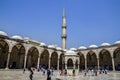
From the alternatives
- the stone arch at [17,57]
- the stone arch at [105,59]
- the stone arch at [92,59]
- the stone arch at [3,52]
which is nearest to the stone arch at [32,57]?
the stone arch at [17,57]

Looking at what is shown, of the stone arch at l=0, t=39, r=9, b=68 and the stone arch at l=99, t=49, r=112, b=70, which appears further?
the stone arch at l=99, t=49, r=112, b=70

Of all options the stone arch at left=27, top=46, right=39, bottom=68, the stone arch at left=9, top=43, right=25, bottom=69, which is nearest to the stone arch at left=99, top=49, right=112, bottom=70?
the stone arch at left=27, top=46, right=39, bottom=68

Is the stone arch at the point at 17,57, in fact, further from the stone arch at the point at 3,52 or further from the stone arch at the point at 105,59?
the stone arch at the point at 105,59

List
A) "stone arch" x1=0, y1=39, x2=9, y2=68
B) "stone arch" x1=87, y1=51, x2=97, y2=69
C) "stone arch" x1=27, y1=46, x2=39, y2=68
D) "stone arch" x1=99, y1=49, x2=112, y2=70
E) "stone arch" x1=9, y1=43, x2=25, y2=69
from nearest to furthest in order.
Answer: "stone arch" x1=0, y1=39, x2=9, y2=68 < "stone arch" x1=9, y1=43, x2=25, y2=69 < "stone arch" x1=27, y1=46, x2=39, y2=68 < "stone arch" x1=99, y1=49, x2=112, y2=70 < "stone arch" x1=87, y1=51, x2=97, y2=69

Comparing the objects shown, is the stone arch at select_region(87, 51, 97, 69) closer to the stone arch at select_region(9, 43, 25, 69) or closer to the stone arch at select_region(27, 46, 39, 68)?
the stone arch at select_region(27, 46, 39, 68)

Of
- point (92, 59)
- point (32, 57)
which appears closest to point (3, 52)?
point (32, 57)

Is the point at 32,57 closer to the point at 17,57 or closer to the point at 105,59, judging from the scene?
the point at 17,57

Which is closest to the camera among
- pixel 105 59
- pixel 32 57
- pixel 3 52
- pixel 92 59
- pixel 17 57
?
pixel 3 52

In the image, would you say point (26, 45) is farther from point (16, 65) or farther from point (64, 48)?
point (64, 48)

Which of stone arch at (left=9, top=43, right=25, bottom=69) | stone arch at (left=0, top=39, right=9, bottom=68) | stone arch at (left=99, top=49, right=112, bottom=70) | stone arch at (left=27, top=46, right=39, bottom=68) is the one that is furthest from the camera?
stone arch at (left=99, top=49, right=112, bottom=70)

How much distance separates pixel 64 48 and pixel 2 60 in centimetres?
1679

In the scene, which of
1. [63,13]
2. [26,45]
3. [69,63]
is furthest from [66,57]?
[63,13]

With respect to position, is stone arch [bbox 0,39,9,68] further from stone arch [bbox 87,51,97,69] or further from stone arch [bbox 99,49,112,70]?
stone arch [bbox 99,49,112,70]

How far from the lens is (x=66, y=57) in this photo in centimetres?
2480
